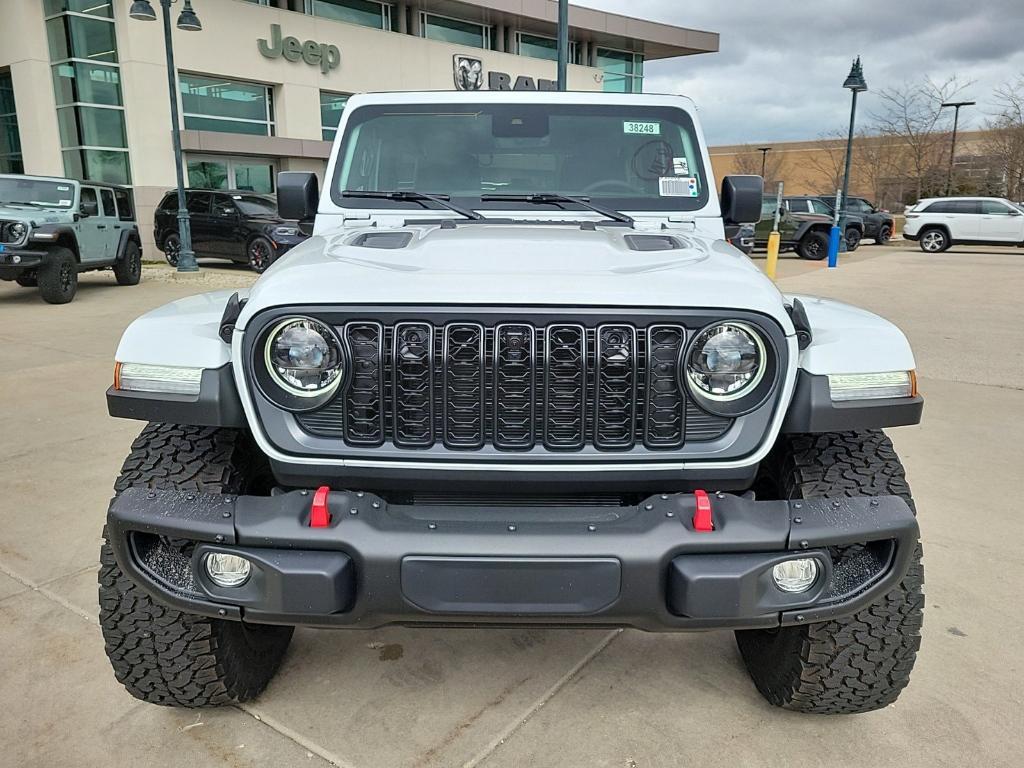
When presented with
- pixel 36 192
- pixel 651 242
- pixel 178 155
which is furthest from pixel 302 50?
pixel 651 242

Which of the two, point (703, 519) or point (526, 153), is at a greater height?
point (526, 153)

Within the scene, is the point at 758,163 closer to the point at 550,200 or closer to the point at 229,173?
the point at 229,173

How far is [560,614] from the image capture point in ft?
6.17

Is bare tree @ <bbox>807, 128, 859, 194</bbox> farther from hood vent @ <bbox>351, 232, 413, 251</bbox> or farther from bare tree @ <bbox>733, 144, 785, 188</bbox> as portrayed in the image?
hood vent @ <bbox>351, 232, 413, 251</bbox>

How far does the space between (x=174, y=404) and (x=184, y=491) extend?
0.22 metres

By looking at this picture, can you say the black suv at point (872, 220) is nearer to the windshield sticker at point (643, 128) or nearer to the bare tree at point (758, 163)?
the windshield sticker at point (643, 128)

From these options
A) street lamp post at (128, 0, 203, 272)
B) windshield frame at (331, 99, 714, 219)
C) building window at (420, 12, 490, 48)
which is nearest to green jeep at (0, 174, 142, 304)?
street lamp post at (128, 0, 203, 272)

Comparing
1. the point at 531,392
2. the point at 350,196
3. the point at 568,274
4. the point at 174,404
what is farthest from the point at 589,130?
the point at 174,404

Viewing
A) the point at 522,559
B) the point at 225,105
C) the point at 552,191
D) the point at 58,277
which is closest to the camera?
the point at 522,559

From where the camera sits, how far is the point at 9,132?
20.5m

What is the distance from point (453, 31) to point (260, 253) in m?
15.4

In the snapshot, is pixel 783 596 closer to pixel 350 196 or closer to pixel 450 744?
pixel 450 744

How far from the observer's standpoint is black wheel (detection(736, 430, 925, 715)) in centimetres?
212

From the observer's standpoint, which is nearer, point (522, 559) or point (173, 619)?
point (522, 559)
